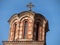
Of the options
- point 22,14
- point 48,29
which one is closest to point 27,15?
point 22,14

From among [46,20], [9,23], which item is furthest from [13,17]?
[46,20]

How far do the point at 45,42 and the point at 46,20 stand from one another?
8.55ft

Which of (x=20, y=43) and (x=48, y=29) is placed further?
(x=48, y=29)

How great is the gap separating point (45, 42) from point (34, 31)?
1.81 meters

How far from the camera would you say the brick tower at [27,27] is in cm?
4425

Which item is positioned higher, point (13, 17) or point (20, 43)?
point (13, 17)

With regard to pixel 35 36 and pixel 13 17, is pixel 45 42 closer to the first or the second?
pixel 35 36

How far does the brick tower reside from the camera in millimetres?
44250

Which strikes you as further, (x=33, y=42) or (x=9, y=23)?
(x=9, y=23)

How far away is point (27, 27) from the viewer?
45031mm

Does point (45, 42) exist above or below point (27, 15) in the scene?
below

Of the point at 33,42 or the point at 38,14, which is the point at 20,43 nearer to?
the point at 33,42

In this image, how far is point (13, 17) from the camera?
45688mm

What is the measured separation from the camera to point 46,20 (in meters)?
45.4
